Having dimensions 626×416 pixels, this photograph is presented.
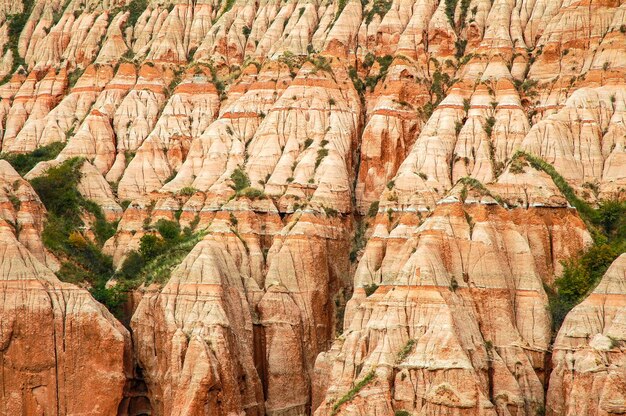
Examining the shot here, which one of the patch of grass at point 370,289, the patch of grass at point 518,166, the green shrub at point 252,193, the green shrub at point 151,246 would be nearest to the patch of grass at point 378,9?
the green shrub at point 252,193

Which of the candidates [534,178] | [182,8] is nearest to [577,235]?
[534,178]

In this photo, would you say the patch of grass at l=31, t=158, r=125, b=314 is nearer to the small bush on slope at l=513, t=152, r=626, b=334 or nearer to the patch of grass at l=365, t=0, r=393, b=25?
the patch of grass at l=365, t=0, r=393, b=25

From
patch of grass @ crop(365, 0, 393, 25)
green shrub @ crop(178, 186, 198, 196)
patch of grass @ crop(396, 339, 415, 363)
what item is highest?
patch of grass @ crop(365, 0, 393, 25)

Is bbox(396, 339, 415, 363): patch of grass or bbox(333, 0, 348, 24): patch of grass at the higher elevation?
bbox(333, 0, 348, 24): patch of grass

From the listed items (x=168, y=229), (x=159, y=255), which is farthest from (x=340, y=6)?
(x=159, y=255)

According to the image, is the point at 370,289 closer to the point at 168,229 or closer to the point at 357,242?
the point at 357,242

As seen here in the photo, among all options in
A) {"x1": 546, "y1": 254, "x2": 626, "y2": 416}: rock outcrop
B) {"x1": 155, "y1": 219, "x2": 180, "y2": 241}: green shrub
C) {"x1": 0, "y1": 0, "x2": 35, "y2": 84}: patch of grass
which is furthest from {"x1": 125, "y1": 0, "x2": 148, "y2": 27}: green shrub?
{"x1": 546, "y1": 254, "x2": 626, "y2": 416}: rock outcrop
